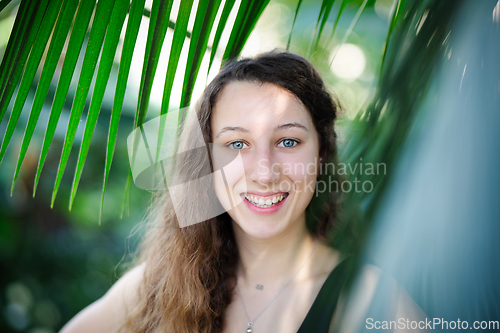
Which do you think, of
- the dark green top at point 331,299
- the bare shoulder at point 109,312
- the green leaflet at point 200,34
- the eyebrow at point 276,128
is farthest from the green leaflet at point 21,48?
the bare shoulder at point 109,312

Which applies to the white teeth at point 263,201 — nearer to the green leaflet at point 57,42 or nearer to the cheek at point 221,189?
the cheek at point 221,189

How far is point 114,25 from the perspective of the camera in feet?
1.66

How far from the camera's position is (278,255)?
1284mm

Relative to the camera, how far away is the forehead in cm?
107

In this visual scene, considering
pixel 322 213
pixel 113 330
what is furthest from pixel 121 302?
pixel 322 213

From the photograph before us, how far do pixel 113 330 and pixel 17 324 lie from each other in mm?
1804

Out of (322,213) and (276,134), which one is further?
(322,213)

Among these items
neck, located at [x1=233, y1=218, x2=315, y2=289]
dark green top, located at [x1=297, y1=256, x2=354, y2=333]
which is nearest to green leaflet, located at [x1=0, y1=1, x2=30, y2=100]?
dark green top, located at [x1=297, y1=256, x2=354, y2=333]

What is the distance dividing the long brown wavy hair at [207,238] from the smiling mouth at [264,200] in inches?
9.0

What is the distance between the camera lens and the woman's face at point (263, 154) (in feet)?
3.51

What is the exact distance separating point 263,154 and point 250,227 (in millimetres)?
283

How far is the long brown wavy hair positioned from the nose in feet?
0.80

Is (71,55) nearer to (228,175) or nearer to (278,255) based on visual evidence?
(228,175)

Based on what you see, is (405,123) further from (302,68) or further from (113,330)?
(113,330)
